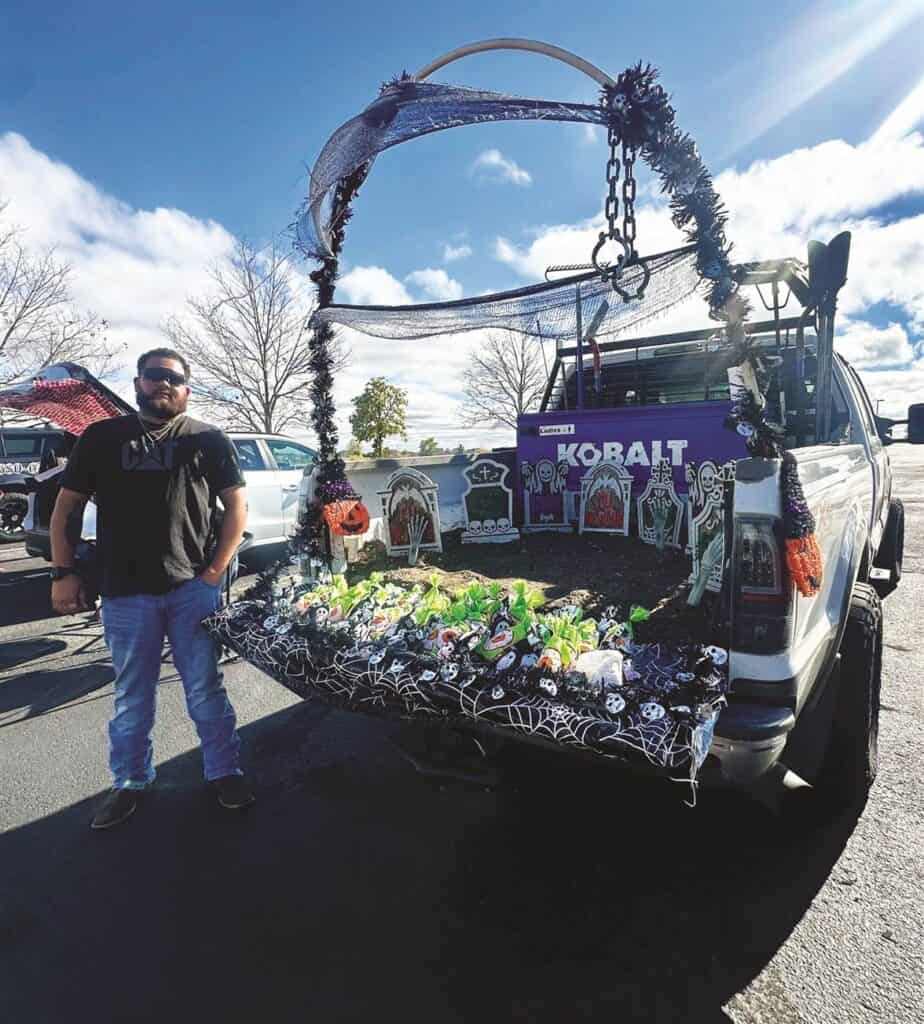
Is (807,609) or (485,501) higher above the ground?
(485,501)

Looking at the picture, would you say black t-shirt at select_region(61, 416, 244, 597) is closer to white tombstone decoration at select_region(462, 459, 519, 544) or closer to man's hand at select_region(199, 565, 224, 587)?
man's hand at select_region(199, 565, 224, 587)

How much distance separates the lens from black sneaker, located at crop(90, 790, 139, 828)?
253 centimetres


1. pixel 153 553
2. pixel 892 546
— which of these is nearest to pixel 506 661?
pixel 153 553

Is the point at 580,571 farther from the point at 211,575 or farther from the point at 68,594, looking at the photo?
the point at 68,594

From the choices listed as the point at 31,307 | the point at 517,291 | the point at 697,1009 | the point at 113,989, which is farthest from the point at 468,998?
the point at 31,307

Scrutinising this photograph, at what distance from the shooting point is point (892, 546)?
5.64 meters

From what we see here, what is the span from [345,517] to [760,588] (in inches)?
90.0

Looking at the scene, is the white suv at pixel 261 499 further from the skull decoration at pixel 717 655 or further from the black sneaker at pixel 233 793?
the skull decoration at pixel 717 655

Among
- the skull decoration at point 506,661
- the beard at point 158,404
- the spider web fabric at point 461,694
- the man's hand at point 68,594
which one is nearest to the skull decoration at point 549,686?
the spider web fabric at point 461,694

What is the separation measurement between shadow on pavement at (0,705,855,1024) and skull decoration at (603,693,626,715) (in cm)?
38

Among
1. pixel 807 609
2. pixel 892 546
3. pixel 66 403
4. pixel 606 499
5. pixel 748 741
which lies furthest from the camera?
pixel 892 546

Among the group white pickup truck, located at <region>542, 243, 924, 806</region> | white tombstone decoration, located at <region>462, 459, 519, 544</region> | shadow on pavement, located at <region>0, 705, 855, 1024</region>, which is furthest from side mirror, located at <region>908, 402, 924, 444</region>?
white tombstone decoration, located at <region>462, 459, 519, 544</region>

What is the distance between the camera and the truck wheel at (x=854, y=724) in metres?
2.37

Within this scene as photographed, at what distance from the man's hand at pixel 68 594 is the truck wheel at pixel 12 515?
9632mm
